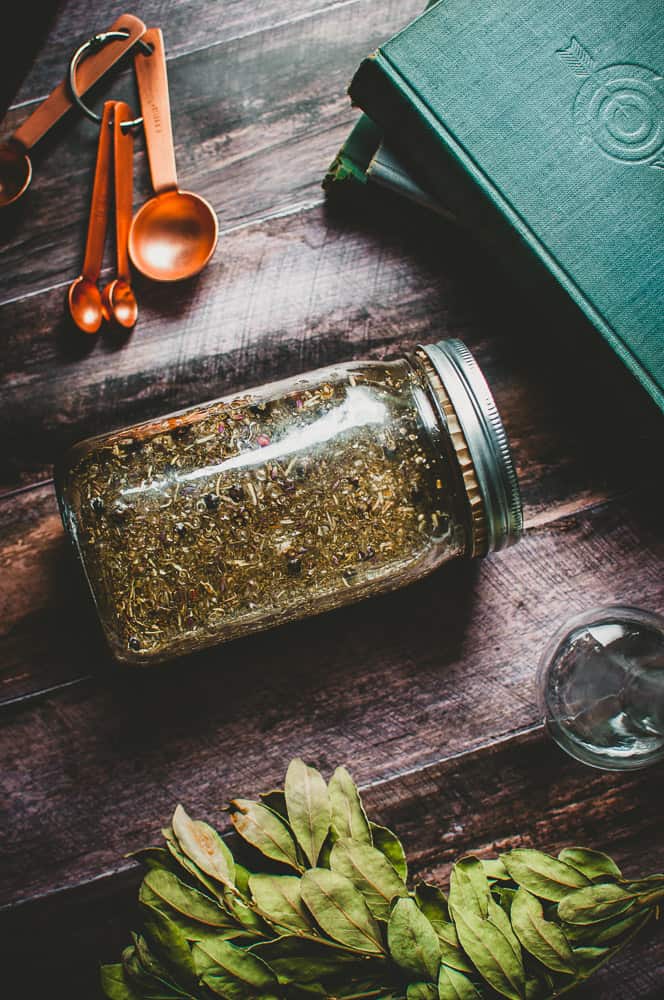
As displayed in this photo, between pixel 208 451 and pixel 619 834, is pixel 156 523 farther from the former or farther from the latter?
pixel 619 834

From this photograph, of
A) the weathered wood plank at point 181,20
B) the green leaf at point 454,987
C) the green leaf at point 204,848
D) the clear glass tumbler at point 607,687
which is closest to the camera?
the green leaf at point 454,987

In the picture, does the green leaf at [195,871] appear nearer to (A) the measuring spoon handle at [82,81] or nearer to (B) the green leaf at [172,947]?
(B) the green leaf at [172,947]

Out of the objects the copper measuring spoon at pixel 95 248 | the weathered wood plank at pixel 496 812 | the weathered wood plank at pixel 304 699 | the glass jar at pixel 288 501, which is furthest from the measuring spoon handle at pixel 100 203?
the weathered wood plank at pixel 496 812

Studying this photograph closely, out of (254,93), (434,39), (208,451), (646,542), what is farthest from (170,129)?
(646,542)

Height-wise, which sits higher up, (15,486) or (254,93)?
(254,93)

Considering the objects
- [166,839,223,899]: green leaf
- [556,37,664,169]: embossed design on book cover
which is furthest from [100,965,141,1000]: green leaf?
[556,37,664,169]: embossed design on book cover

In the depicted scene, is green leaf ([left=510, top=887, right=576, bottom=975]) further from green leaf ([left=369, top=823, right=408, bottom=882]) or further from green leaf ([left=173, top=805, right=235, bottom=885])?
green leaf ([left=173, top=805, right=235, bottom=885])
